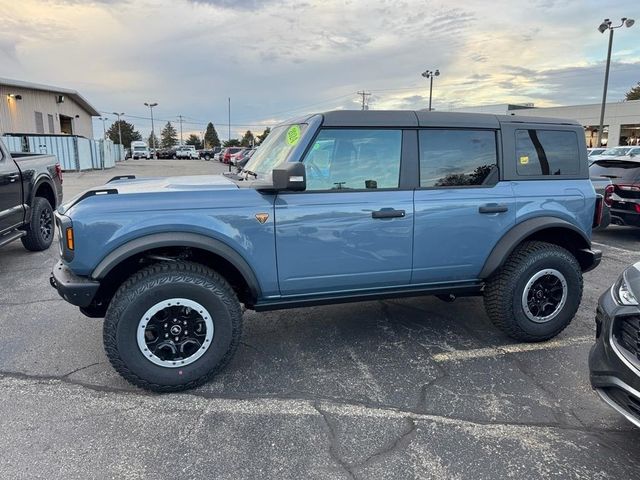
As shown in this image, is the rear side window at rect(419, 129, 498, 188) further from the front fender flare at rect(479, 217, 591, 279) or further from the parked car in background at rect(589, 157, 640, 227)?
the parked car in background at rect(589, 157, 640, 227)

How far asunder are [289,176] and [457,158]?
1.53 m

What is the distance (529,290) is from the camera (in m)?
3.91

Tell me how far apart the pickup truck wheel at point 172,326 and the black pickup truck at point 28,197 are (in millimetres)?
3982

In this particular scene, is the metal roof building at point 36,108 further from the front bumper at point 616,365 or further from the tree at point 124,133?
the tree at point 124,133

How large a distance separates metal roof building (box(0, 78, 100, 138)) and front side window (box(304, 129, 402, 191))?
24.8 metres

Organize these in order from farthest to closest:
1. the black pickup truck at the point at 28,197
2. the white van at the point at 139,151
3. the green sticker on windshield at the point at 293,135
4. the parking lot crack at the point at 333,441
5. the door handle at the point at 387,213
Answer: the white van at the point at 139,151 → the black pickup truck at the point at 28,197 → the green sticker on windshield at the point at 293,135 → the door handle at the point at 387,213 → the parking lot crack at the point at 333,441

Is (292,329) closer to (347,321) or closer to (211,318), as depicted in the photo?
(347,321)

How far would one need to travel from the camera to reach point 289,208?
3283mm

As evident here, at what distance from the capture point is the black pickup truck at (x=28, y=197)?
613cm

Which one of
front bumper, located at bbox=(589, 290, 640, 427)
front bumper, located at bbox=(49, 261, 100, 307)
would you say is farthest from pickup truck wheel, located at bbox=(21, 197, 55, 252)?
front bumper, located at bbox=(589, 290, 640, 427)

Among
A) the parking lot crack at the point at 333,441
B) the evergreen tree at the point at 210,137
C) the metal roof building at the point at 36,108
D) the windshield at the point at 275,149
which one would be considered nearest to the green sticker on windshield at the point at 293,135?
the windshield at the point at 275,149

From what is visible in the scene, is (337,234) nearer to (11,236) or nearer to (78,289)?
A: (78,289)

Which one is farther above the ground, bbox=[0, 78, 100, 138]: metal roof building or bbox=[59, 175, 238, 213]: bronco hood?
bbox=[0, 78, 100, 138]: metal roof building

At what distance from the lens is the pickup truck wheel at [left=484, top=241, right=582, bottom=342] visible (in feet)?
12.6
